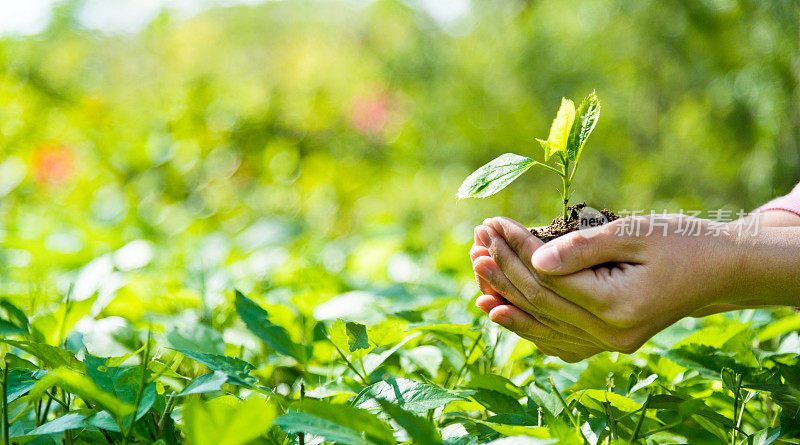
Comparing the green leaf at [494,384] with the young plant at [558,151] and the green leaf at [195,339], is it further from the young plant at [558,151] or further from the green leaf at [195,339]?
the green leaf at [195,339]

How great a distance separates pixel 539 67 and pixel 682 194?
3.41 feet

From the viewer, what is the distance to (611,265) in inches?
29.6

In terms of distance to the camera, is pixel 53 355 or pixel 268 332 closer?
pixel 53 355

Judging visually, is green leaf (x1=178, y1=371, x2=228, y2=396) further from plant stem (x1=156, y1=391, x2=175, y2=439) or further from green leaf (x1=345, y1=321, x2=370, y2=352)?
green leaf (x1=345, y1=321, x2=370, y2=352)

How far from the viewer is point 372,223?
2.16 metres

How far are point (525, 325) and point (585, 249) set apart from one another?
16 cm

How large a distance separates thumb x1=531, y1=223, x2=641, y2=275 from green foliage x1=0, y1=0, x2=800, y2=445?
90 mm

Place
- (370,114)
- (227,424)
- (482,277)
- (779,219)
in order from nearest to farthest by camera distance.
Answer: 1. (227,424)
2. (482,277)
3. (779,219)
4. (370,114)

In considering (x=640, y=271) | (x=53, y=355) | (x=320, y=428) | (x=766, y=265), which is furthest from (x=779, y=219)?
(x=53, y=355)

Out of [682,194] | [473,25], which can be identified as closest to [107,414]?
[682,194]

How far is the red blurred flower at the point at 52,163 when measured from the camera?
10.0 ft

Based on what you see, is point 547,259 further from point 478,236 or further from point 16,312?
Answer: point 16,312

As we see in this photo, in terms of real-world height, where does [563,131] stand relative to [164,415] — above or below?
above

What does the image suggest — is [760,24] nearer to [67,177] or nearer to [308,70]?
[308,70]
